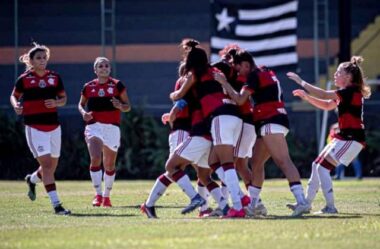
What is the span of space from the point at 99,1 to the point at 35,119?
1599cm

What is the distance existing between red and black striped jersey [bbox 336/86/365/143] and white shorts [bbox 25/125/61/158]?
3.98m

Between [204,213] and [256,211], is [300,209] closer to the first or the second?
[256,211]

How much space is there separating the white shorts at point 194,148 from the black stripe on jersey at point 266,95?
94cm

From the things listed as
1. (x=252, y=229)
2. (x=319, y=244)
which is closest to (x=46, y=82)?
(x=252, y=229)

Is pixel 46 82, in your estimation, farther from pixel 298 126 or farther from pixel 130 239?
pixel 298 126

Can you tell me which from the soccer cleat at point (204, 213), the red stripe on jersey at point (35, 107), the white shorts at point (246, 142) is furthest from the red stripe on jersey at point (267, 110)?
the red stripe on jersey at point (35, 107)

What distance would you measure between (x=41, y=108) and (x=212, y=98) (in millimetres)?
3104

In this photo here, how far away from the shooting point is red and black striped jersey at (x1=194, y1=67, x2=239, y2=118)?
13.9 m

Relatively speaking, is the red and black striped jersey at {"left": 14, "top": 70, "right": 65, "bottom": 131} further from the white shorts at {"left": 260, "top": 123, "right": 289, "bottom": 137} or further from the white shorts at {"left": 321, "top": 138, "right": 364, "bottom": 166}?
the white shorts at {"left": 321, "top": 138, "right": 364, "bottom": 166}

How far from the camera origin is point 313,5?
30.9 metres

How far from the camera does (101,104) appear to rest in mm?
18328

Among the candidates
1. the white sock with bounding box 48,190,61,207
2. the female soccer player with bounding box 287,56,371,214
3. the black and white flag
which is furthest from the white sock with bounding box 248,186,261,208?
the black and white flag

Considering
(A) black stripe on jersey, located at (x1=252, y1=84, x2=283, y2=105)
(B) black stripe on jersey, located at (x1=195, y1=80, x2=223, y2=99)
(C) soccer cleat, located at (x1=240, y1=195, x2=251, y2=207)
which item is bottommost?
(C) soccer cleat, located at (x1=240, y1=195, x2=251, y2=207)

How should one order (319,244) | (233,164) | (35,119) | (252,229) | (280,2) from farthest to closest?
(280,2) < (35,119) < (233,164) < (252,229) < (319,244)
